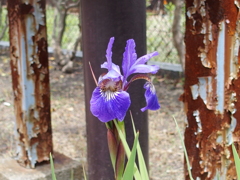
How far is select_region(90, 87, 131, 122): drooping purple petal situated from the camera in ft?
3.34

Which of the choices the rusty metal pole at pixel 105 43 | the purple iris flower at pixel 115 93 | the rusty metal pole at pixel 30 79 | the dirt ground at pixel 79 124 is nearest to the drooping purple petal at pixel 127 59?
the purple iris flower at pixel 115 93

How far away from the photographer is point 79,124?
368 cm

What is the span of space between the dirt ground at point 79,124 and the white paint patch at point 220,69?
1072 mm

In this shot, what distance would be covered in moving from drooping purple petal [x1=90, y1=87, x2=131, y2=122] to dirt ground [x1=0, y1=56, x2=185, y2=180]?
1681 millimetres

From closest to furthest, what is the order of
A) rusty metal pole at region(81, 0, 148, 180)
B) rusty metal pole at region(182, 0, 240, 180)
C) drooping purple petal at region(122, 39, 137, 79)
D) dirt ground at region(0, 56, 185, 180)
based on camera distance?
drooping purple petal at region(122, 39, 137, 79) → rusty metal pole at region(182, 0, 240, 180) → rusty metal pole at region(81, 0, 148, 180) → dirt ground at region(0, 56, 185, 180)

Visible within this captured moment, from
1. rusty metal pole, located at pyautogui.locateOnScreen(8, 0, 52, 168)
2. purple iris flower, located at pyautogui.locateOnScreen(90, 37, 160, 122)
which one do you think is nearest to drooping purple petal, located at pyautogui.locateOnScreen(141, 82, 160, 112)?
purple iris flower, located at pyautogui.locateOnScreen(90, 37, 160, 122)

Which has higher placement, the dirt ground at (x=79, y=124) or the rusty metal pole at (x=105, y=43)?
the rusty metal pole at (x=105, y=43)

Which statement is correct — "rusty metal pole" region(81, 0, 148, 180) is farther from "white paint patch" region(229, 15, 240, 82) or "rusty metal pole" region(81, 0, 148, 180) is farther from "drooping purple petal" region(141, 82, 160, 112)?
"drooping purple petal" region(141, 82, 160, 112)

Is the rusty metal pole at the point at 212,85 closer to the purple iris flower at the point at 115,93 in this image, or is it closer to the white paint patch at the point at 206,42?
the white paint patch at the point at 206,42

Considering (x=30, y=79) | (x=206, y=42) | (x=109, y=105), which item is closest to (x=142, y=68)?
(x=109, y=105)

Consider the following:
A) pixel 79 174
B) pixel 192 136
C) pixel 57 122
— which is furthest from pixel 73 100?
pixel 192 136

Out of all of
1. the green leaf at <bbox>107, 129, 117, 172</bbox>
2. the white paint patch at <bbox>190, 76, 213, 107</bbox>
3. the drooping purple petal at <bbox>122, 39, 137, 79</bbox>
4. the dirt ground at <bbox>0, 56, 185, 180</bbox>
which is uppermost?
the drooping purple petal at <bbox>122, 39, 137, 79</bbox>

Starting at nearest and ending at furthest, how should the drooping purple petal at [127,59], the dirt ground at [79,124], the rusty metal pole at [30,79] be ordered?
the drooping purple petal at [127,59] < the rusty metal pole at [30,79] < the dirt ground at [79,124]

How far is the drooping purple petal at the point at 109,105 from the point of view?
1.02 metres
